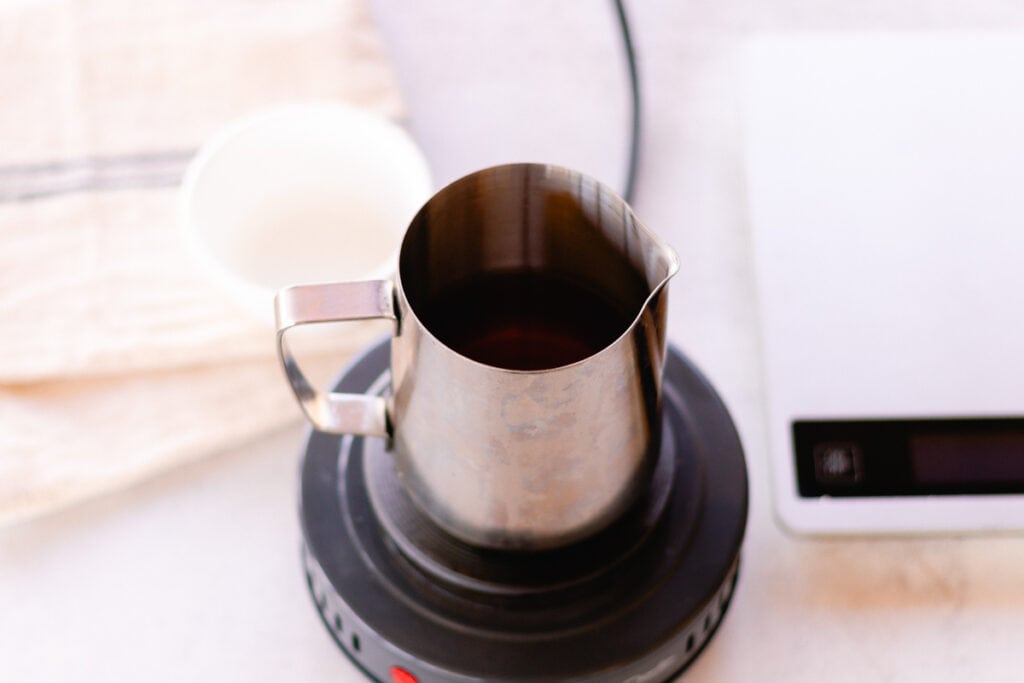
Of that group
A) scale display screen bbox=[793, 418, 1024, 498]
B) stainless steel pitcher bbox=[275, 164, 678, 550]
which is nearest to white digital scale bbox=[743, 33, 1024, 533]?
scale display screen bbox=[793, 418, 1024, 498]

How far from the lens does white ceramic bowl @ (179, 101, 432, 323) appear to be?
45 cm

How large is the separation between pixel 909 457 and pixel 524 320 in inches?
6.6

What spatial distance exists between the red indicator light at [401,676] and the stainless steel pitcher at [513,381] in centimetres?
5

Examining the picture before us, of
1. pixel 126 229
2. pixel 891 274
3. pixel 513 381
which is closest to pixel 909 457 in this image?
pixel 891 274

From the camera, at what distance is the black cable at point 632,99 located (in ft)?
1.64

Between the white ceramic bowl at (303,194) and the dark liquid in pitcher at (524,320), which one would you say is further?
the white ceramic bowl at (303,194)

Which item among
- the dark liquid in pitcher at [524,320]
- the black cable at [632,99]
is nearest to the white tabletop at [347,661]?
the black cable at [632,99]

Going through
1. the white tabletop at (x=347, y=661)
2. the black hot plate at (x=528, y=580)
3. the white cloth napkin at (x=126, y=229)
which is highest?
the white cloth napkin at (x=126, y=229)

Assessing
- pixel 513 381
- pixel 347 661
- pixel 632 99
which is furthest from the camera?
pixel 632 99

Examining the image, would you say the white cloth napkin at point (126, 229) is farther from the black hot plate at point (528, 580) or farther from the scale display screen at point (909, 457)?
the scale display screen at point (909, 457)

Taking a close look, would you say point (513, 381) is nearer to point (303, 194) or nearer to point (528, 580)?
point (528, 580)

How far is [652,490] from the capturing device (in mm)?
376

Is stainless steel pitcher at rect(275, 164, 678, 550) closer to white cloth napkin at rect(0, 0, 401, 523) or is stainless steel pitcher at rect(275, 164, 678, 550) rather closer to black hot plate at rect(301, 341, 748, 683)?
black hot plate at rect(301, 341, 748, 683)

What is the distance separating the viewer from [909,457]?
0.41m
